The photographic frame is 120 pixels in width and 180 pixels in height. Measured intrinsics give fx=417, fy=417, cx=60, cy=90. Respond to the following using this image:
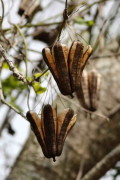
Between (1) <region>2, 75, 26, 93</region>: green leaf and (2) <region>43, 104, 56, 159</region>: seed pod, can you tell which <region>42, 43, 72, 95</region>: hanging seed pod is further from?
(1) <region>2, 75, 26, 93</region>: green leaf

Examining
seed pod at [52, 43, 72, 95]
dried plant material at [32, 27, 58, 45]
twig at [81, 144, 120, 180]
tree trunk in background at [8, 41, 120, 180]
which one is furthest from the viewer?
dried plant material at [32, 27, 58, 45]

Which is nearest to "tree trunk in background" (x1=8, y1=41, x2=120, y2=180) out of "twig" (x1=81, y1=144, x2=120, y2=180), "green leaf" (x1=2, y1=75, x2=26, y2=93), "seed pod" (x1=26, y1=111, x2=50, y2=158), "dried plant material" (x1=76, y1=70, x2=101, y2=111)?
"green leaf" (x1=2, y1=75, x2=26, y2=93)

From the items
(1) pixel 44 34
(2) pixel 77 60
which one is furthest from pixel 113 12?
(2) pixel 77 60

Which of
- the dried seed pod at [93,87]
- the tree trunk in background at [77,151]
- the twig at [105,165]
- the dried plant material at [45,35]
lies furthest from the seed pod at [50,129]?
the dried plant material at [45,35]

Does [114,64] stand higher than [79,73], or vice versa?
[79,73]

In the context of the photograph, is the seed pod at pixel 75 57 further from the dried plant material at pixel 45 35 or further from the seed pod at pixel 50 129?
the dried plant material at pixel 45 35

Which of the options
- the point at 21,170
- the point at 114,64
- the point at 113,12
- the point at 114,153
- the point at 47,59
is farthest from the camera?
the point at 114,64

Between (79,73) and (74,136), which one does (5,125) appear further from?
(79,73)
